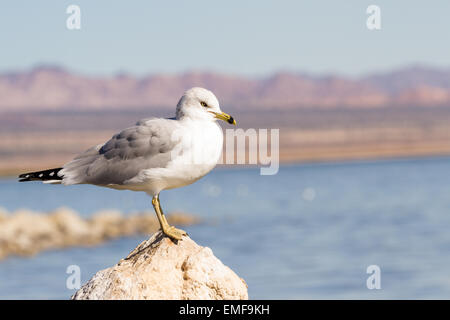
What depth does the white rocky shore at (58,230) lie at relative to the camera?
155 feet

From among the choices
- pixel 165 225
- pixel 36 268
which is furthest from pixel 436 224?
pixel 165 225

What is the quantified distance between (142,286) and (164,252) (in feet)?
1.67

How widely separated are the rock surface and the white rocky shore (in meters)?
37.3

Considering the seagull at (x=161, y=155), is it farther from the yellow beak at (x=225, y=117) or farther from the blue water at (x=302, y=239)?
the blue water at (x=302, y=239)

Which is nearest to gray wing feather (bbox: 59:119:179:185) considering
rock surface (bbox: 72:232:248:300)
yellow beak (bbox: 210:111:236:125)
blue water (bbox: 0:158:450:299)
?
yellow beak (bbox: 210:111:236:125)

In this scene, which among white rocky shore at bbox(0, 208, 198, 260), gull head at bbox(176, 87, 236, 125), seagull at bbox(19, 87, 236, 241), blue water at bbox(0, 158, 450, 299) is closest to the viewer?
seagull at bbox(19, 87, 236, 241)

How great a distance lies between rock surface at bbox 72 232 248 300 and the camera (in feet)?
27.9

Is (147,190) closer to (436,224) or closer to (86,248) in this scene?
(86,248)

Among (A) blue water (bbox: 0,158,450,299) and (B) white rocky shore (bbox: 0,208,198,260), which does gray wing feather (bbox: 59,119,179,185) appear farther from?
(B) white rocky shore (bbox: 0,208,198,260)

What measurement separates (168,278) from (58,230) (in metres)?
43.0

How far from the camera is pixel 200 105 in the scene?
27.8 feet

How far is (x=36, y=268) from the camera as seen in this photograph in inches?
1639

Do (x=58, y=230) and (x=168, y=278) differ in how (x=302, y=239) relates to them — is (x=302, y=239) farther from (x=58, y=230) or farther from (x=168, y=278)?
(x=168, y=278)

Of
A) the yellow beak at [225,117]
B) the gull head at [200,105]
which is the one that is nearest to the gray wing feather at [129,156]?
the gull head at [200,105]
